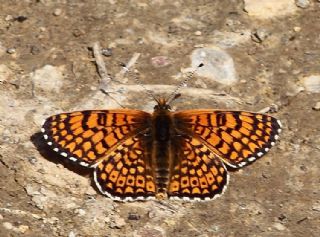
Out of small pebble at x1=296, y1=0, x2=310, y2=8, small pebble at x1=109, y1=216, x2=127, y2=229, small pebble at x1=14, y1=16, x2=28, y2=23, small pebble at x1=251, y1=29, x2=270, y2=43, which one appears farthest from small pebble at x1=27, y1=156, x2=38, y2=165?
small pebble at x1=296, y1=0, x2=310, y2=8

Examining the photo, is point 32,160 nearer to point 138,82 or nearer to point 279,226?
point 138,82

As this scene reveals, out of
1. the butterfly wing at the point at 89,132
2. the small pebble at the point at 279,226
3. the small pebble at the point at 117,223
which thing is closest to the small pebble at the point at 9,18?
the butterfly wing at the point at 89,132

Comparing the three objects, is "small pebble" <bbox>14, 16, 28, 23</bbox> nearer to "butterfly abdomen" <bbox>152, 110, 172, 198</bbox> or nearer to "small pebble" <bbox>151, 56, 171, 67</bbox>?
"small pebble" <bbox>151, 56, 171, 67</bbox>

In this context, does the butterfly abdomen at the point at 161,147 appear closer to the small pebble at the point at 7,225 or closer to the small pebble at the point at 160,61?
the small pebble at the point at 160,61

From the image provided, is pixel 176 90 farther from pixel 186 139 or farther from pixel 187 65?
pixel 186 139

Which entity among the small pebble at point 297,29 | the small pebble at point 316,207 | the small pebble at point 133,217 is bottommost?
the small pebble at point 133,217

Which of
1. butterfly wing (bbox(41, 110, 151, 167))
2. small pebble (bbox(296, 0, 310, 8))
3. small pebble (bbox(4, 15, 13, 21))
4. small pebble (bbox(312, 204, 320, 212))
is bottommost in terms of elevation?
small pebble (bbox(312, 204, 320, 212))

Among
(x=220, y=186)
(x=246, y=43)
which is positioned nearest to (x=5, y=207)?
(x=220, y=186)
